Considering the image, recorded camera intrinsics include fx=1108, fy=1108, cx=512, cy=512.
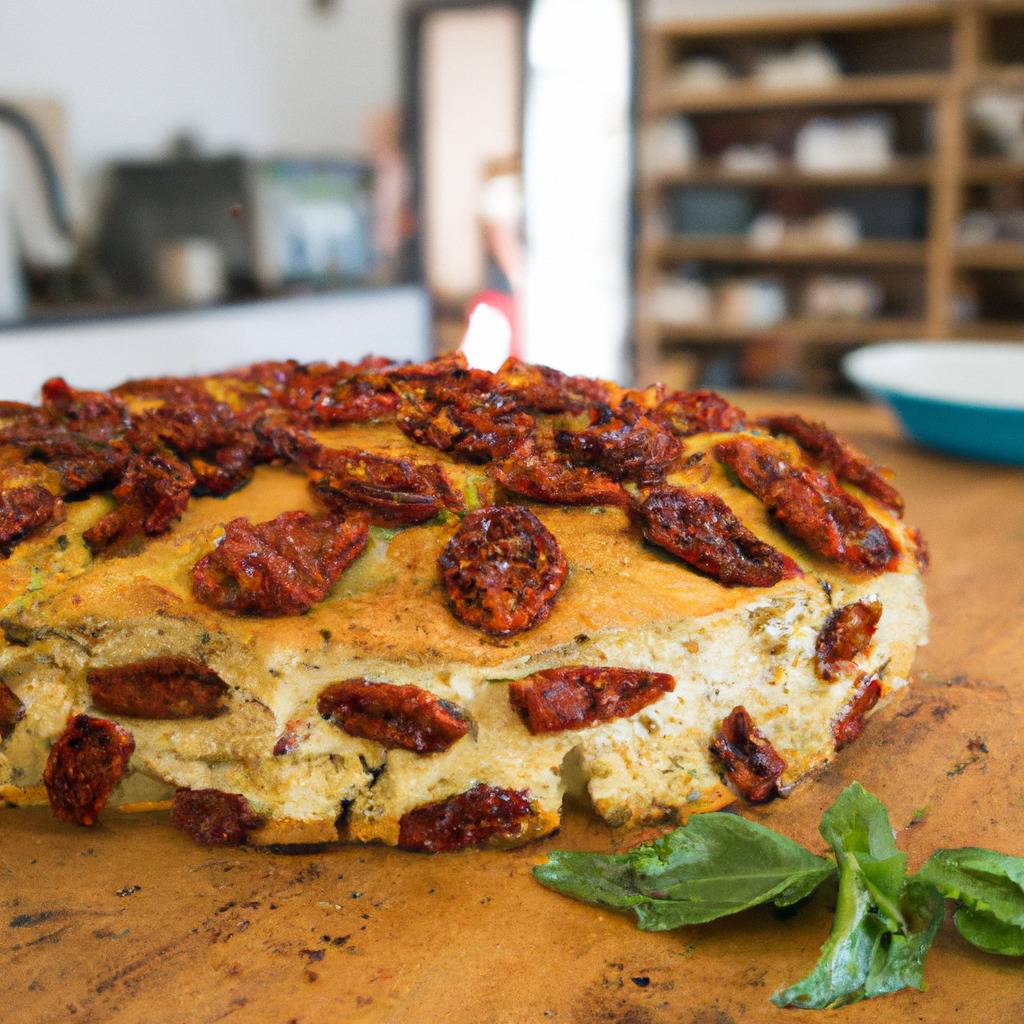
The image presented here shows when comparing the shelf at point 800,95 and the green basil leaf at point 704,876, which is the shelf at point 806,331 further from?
the green basil leaf at point 704,876

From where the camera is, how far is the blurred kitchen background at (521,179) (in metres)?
3.59

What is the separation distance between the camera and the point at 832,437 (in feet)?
3.75

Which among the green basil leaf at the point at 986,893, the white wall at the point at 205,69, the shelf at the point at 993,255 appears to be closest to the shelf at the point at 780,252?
the shelf at the point at 993,255

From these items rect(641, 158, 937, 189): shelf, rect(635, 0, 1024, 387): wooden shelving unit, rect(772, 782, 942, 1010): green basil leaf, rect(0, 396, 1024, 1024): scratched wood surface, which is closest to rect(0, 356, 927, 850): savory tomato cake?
rect(0, 396, 1024, 1024): scratched wood surface

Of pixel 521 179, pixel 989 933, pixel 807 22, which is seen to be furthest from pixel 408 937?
pixel 521 179

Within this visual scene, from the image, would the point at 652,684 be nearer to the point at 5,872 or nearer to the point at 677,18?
the point at 5,872

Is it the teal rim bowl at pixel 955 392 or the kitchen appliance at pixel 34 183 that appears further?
the kitchen appliance at pixel 34 183

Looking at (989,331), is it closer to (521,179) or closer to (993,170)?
(993,170)

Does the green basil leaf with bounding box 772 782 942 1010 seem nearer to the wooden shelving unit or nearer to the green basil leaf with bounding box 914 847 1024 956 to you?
the green basil leaf with bounding box 914 847 1024 956

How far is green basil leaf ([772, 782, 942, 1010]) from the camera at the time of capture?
0.68m

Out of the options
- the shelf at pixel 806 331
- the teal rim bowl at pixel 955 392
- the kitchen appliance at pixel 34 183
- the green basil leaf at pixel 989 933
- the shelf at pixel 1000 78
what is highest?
the shelf at pixel 1000 78

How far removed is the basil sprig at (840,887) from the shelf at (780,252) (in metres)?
4.52

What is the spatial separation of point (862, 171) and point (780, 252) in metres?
0.49

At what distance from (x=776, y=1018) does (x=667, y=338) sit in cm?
513
